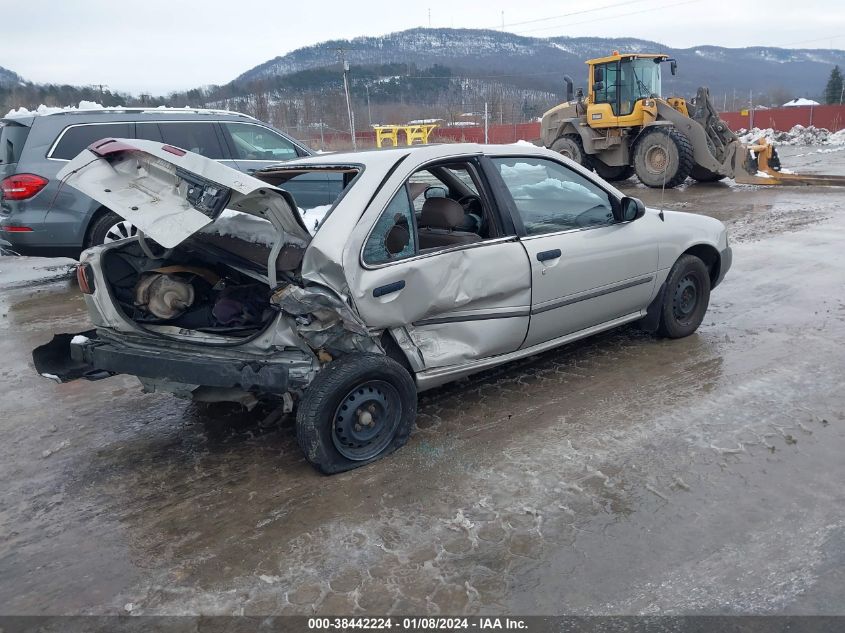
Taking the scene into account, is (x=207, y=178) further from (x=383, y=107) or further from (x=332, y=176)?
(x=383, y=107)

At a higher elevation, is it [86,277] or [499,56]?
[499,56]

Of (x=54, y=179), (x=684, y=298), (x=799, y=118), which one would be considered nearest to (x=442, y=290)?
(x=684, y=298)

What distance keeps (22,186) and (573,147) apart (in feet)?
43.5

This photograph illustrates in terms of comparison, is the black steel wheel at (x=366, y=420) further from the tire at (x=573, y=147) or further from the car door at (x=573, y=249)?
the tire at (x=573, y=147)

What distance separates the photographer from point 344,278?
322 centimetres

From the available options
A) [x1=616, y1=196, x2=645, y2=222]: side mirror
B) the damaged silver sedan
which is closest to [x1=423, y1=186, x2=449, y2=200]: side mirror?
the damaged silver sedan

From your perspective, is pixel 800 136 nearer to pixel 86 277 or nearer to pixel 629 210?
pixel 629 210

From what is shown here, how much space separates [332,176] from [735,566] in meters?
3.01

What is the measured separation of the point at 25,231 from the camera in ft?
23.3

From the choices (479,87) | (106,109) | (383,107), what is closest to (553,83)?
(479,87)

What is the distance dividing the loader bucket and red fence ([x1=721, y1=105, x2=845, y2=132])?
21245 millimetres

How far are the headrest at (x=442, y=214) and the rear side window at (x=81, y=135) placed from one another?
199 inches

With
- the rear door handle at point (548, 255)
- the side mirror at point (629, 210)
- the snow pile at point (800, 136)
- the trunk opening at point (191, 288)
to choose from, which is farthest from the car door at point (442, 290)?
the snow pile at point (800, 136)

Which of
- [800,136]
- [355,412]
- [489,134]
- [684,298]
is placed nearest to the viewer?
[355,412]
